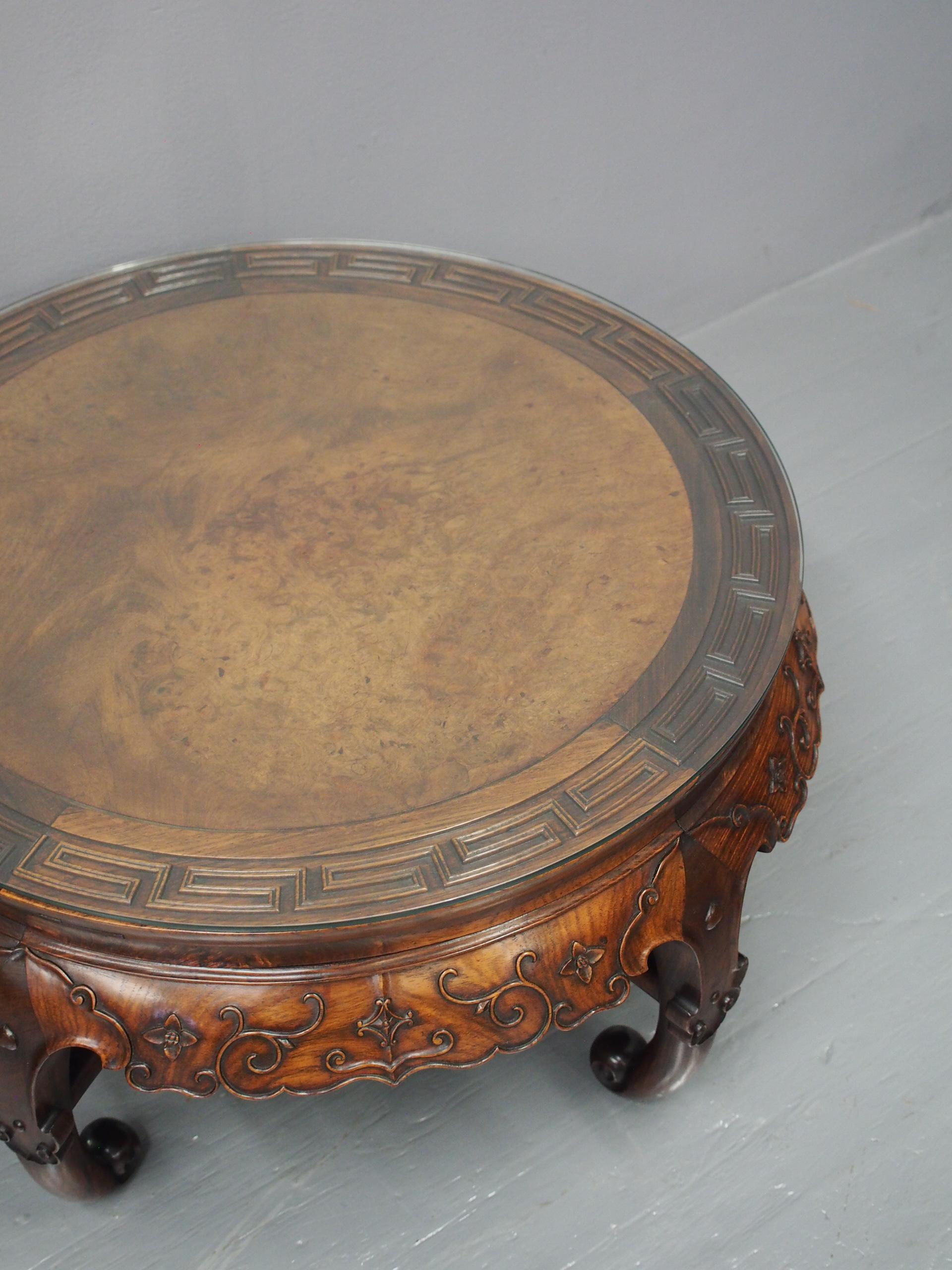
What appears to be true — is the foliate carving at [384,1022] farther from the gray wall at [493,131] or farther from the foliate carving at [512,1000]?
the gray wall at [493,131]

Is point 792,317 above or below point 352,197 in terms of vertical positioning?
below

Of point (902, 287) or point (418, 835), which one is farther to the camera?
point (902, 287)

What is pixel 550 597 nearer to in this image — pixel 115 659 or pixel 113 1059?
pixel 115 659

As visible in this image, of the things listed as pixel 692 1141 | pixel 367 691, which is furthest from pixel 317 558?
pixel 692 1141

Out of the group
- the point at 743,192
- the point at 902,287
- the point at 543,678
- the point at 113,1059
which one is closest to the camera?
the point at 113,1059

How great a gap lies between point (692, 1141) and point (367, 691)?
1.81 feet

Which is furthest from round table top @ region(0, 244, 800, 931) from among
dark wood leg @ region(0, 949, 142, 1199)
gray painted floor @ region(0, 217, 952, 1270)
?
gray painted floor @ region(0, 217, 952, 1270)

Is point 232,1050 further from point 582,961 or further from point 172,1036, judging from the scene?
point 582,961

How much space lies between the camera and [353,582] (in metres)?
1.23

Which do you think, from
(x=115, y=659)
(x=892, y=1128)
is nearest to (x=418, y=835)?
(x=115, y=659)

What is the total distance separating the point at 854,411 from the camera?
207 centimetres

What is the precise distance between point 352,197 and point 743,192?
71cm

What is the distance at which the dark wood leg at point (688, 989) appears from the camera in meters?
1.11

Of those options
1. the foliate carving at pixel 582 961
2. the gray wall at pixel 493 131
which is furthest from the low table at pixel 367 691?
the gray wall at pixel 493 131
